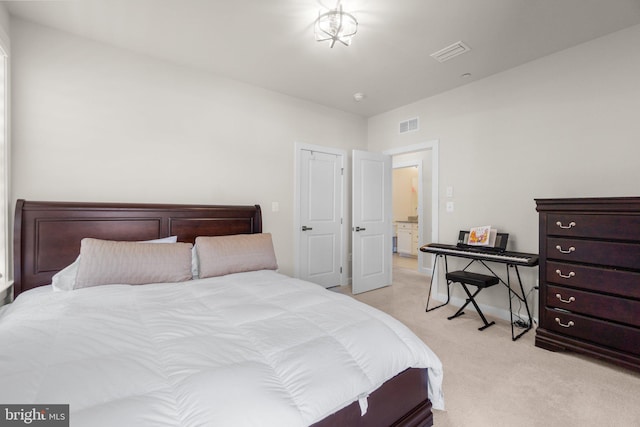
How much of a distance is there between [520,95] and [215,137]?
3376 millimetres

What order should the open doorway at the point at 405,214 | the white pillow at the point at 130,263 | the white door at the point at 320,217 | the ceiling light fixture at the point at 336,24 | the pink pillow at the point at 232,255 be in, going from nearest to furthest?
the white pillow at the point at 130,263 < the ceiling light fixture at the point at 336,24 < the pink pillow at the point at 232,255 < the white door at the point at 320,217 < the open doorway at the point at 405,214

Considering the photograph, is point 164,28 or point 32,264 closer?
point 32,264

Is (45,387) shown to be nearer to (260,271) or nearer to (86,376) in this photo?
(86,376)

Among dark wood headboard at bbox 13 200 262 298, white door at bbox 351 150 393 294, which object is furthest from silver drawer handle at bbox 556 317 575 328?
dark wood headboard at bbox 13 200 262 298

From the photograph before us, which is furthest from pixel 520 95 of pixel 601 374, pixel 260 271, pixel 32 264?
pixel 32 264

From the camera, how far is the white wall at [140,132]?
7.88 feet

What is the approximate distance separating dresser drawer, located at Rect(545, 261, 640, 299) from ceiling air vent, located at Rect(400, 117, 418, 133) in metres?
2.42

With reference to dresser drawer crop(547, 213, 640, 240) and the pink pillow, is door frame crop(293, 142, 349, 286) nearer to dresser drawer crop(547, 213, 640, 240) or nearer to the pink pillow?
the pink pillow

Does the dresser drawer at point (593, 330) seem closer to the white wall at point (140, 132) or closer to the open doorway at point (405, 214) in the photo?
the white wall at point (140, 132)

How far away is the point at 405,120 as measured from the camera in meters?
4.24

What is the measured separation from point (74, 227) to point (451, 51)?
375cm

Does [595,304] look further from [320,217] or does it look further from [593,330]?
[320,217]

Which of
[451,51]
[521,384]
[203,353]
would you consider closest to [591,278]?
[521,384]

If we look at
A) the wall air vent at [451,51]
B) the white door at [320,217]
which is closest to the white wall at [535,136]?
the wall air vent at [451,51]
